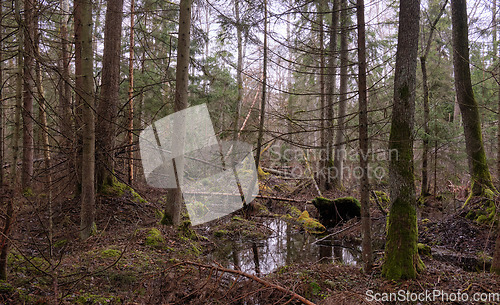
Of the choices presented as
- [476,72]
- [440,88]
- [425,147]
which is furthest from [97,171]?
[476,72]

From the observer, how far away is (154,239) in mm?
6430

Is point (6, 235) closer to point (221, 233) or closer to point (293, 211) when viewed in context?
point (221, 233)

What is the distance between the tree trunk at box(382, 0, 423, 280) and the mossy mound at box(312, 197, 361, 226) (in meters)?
5.18

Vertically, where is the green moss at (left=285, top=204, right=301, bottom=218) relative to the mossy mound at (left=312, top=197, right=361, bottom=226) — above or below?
below

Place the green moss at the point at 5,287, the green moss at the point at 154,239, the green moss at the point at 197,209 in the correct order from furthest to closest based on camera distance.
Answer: the green moss at the point at 197,209 < the green moss at the point at 154,239 < the green moss at the point at 5,287

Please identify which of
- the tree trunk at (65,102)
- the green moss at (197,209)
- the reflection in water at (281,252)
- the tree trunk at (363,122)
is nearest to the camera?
the tree trunk at (65,102)

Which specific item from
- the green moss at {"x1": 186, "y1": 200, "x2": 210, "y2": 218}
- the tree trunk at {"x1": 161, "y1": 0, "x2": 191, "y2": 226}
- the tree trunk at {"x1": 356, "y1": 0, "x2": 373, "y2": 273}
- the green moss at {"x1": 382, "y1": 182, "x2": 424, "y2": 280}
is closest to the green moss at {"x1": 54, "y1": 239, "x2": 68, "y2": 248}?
the tree trunk at {"x1": 161, "y1": 0, "x2": 191, "y2": 226}

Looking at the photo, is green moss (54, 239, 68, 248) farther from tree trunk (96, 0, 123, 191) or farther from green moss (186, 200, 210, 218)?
green moss (186, 200, 210, 218)

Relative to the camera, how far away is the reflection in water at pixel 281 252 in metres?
7.00

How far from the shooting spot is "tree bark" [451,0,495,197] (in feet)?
27.9

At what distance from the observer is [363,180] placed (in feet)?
16.9

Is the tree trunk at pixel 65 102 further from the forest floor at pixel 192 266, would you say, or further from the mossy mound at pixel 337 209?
the mossy mound at pixel 337 209

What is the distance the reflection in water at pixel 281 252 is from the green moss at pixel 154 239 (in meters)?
1.35

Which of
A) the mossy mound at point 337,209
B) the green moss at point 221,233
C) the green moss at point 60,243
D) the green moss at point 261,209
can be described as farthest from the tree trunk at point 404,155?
the green moss at point 261,209
